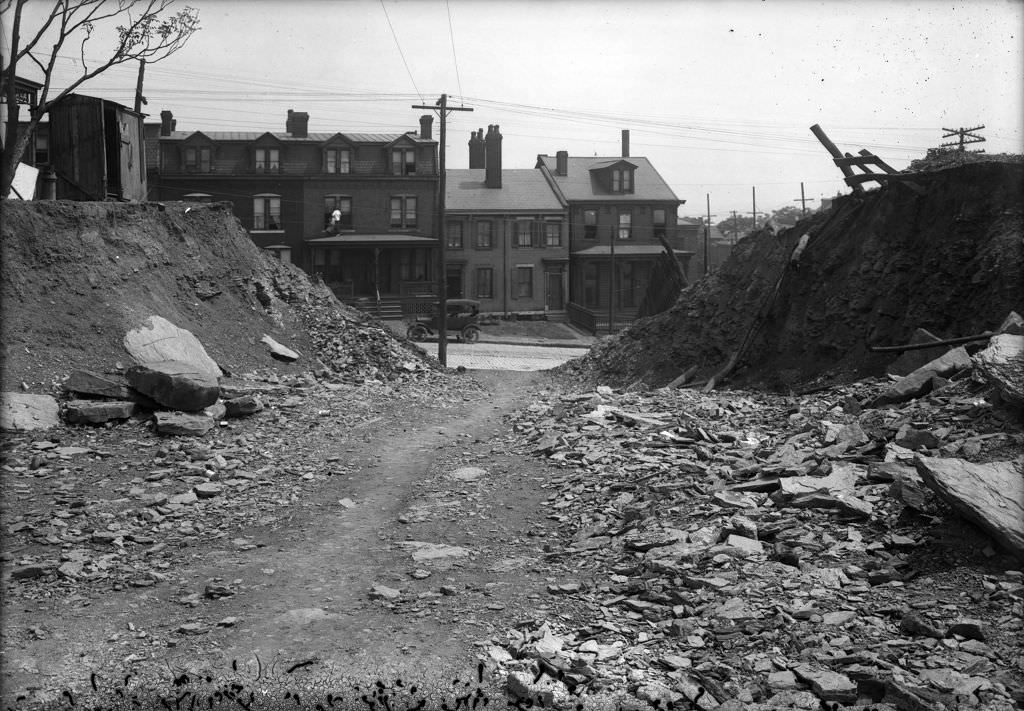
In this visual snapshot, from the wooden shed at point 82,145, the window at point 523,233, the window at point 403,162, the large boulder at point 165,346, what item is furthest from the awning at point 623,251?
the large boulder at point 165,346

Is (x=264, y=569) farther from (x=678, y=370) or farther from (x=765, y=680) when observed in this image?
(x=678, y=370)

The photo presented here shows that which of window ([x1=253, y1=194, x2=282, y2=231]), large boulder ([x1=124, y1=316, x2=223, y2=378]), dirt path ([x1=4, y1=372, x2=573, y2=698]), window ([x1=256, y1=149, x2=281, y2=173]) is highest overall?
window ([x1=256, y1=149, x2=281, y2=173])

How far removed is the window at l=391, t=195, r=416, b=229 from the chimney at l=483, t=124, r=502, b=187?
544 centimetres

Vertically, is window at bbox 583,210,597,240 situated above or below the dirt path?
above

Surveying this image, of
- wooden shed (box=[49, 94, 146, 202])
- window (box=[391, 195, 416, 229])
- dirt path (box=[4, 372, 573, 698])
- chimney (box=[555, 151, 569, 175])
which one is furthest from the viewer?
chimney (box=[555, 151, 569, 175])

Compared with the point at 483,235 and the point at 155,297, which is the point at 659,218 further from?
the point at 155,297

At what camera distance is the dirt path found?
19.9 ft

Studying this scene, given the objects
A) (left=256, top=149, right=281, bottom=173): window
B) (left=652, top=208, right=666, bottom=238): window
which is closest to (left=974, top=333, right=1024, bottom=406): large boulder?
(left=256, top=149, right=281, bottom=173): window

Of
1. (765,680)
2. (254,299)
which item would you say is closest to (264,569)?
(765,680)

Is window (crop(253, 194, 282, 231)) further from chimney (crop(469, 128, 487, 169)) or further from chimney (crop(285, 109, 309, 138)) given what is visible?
chimney (crop(469, 128, 487, 169))

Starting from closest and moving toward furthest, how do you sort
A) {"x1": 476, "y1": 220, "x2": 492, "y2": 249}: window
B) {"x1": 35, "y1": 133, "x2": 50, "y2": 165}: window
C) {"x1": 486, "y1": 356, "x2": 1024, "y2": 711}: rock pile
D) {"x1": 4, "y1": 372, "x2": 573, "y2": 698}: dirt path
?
{"x1": 486, "y1": 356, "x2": 1024, "y2": 711}: rock pile → {"x1": 4, "y1": 372, "x2": 573, "y2": 698}: dirt path → {"x1": 35, "y1": 133, "x2": 50, "y2": 165}: window → {"x1": 476, "y1": 220, "x2": 492, "y2": 249}: window

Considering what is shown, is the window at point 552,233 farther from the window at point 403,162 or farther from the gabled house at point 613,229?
the window at point 403,162

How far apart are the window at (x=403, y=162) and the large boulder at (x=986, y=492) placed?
155 ft

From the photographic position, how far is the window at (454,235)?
171ft
